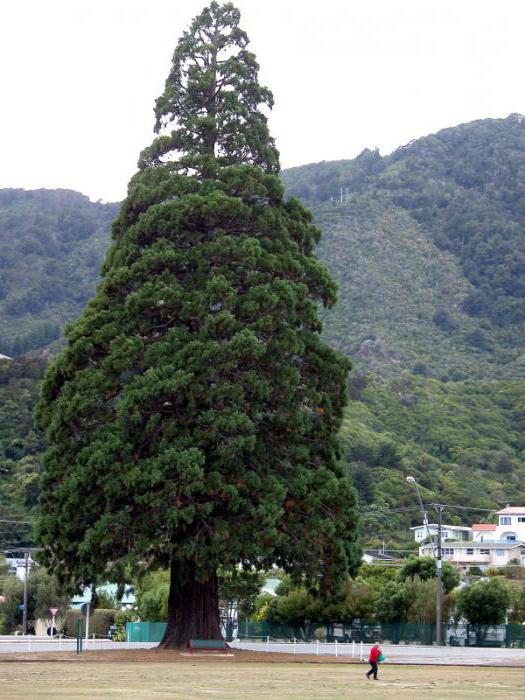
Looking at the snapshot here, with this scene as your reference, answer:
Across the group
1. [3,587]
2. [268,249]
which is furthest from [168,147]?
[3,587]

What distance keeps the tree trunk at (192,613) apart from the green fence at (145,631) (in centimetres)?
2386

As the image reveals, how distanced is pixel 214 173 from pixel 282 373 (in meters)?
8.56

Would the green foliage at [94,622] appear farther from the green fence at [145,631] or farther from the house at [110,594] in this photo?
the green fence at [145,631]

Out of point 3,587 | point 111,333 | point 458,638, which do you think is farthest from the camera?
Result: point 3,587

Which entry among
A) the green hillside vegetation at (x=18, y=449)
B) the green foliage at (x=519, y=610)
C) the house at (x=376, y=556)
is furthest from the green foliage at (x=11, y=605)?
the green foliage at (x=519, y=610)

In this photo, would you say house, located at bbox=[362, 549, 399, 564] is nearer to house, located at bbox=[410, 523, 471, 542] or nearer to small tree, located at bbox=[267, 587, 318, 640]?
house, located at bbox=[410, 523, 471, 542]

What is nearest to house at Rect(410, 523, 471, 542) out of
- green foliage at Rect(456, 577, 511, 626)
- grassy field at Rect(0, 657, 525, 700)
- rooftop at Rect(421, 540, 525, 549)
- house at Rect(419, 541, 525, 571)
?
house at Rect(419, 541, 525, 571)

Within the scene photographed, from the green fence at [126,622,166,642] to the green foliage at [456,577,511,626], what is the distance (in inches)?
660

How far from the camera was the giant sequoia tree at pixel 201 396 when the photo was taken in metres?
41.5

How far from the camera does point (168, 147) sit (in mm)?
48844

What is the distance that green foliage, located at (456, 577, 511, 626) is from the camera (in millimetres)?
69562

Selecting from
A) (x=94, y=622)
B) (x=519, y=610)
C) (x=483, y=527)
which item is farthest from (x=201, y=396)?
(x=483, y=527)

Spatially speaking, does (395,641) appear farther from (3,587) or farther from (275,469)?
(3,587)

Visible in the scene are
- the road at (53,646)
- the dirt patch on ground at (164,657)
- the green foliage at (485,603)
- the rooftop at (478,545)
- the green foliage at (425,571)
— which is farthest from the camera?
the rooftop at (478,545)
